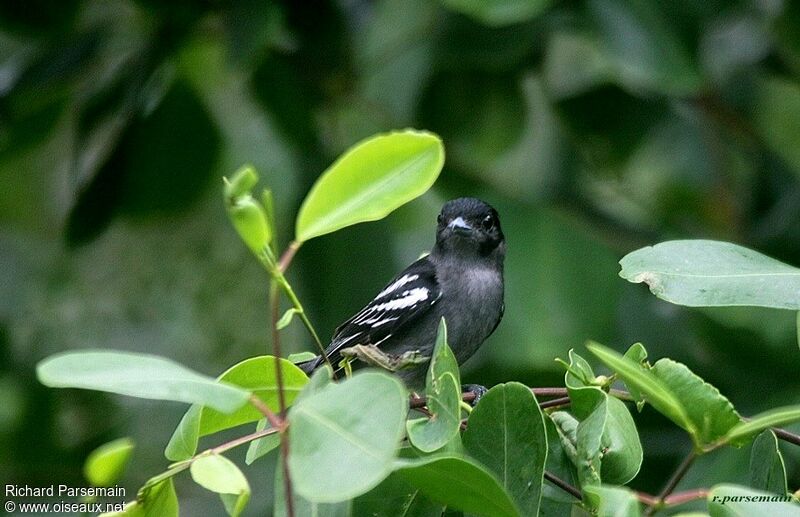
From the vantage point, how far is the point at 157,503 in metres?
1.54

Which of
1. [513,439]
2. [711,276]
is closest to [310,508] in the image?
[513,439]

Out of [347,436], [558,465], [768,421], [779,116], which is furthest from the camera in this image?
[779,116]

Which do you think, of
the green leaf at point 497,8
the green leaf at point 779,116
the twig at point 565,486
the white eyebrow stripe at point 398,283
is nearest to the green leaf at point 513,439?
the twig at point 565,486

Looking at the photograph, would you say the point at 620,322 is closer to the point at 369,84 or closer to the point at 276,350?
the point at 369,84

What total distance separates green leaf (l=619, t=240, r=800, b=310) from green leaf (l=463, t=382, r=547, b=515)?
13.0 inches

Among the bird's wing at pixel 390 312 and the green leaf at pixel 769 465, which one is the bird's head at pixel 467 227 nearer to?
the bird's wing at pixel 390 312

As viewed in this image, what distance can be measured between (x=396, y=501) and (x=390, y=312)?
1.06 metres

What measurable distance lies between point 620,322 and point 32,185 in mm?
2649

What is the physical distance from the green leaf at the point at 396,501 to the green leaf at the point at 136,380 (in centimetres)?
50

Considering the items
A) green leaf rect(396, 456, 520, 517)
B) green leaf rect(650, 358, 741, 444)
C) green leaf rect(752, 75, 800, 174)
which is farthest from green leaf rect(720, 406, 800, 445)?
green leaf rect(752, 75, 800, 174)

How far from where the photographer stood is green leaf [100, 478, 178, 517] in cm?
152

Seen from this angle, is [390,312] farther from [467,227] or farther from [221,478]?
[221,478]

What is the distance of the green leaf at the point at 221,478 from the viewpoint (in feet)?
4.51

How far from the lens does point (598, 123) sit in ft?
14.5
